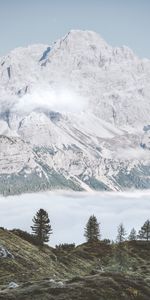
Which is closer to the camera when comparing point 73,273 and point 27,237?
point 73,273

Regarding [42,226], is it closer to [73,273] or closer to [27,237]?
[27,237]

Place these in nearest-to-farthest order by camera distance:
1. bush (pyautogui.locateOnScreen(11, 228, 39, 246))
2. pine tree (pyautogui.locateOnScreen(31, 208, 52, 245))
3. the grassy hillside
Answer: the grassy hillside → bush (pyautogui.locateOnScreen(11, 228, 39, 246)) → pine tree (pyautogui.locateOnScreen(31, 208, 52, 245))

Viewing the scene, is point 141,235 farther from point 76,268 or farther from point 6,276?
point 6,276

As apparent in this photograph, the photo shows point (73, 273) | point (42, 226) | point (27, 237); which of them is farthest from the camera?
point (42, 226)

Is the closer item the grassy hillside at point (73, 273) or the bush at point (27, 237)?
the grassy hillside at point (73, 273)

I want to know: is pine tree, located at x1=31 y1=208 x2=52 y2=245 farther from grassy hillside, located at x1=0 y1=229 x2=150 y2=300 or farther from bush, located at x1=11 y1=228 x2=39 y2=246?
grassy hillside, located at x1=0 y1=229 x2=150 y2=300

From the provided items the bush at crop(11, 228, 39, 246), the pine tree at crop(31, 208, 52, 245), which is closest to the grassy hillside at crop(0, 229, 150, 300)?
the bush at crop(11, 228, 39, 246)

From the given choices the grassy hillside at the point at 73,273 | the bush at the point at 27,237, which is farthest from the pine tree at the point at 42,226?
the grassy hillside at the point at 73,273

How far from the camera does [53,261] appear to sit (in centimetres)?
9825

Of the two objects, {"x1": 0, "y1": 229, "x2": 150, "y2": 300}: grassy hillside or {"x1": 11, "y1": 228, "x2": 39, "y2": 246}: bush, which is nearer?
{"x1": 0, "y1": 229, "x2": 150, "y2": 300}: grassy hillside

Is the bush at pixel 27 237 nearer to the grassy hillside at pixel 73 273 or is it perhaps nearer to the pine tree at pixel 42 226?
the pine tree at pixel 42 226

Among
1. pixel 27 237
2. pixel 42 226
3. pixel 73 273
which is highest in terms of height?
pixel 42 226

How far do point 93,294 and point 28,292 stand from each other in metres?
4.32

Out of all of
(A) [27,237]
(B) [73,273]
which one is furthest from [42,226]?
(B) [73,273]
